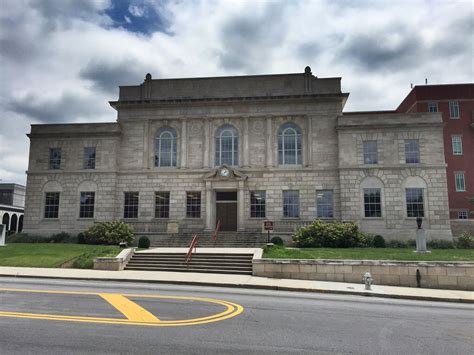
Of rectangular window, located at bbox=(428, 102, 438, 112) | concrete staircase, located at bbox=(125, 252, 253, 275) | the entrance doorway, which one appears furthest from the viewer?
rectangular window, located at bbox=(428, 102, 438, 112)

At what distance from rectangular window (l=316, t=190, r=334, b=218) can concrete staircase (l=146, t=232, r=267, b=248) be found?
5262 mm

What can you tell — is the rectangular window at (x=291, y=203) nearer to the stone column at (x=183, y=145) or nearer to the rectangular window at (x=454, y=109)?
the stone column at (x=183, y=145)

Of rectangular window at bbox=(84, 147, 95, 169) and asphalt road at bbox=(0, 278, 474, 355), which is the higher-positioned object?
rectangular window at bbox=(84, 147, 95, 169)

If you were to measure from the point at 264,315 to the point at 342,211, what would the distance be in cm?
2126

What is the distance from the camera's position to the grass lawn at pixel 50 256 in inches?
810

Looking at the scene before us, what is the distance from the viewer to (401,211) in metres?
29.1

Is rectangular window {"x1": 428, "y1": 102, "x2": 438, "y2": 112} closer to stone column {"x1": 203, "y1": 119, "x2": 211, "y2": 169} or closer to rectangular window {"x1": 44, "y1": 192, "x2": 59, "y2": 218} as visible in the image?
stone column {"x1": 203, "y1": 119, "x2": 211, "y2": 169}

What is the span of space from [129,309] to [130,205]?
22.8 metres

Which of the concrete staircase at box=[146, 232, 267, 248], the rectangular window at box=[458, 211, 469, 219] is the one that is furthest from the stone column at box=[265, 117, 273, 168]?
the rectangular window at box=[458, 211, 469, 219]

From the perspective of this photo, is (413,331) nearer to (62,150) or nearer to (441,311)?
(441,311)

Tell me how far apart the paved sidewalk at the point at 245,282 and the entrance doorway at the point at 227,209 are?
40.4 feet

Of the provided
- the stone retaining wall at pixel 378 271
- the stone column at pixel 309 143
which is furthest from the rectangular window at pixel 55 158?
the stone retaining wall at pixel 378 271

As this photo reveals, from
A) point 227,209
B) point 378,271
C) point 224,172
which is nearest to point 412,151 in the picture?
point 224,172

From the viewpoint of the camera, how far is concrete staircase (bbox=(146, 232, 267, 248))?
2711 centimetres
